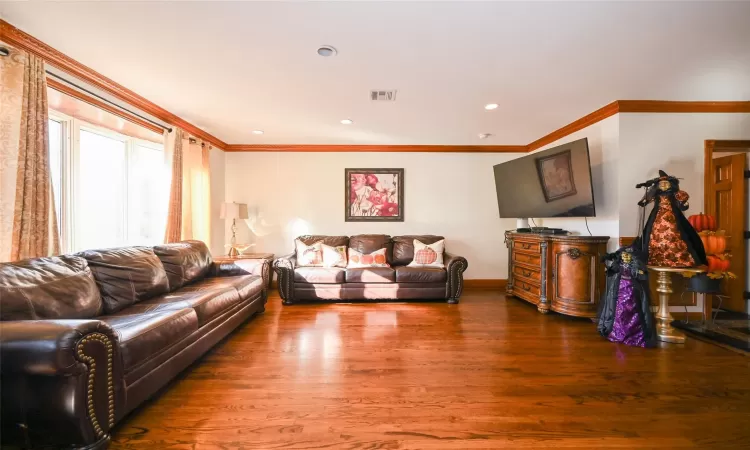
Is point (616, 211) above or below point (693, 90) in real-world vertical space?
below

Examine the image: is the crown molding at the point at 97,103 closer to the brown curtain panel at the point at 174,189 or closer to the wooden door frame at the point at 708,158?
the brown curtain panel at the point at 174,189

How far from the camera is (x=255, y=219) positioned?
4.86 m

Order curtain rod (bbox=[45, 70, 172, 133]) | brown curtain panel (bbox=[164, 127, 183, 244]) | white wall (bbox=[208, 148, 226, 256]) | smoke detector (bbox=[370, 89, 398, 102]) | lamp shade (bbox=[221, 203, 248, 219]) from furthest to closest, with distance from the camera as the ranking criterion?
white wall (bbox=[208, 148, 226, 256]), lamp shade (bbox=[221, 203, 248, 219]), brown curtain panel (bbox=[164, 127, 183, 244]), smoke detector (bbox=[370, 89, 398, 102]), curtain rod (bbox=[45, 70, 172, 133])

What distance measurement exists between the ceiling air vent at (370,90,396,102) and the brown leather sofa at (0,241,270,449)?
7.70 feet

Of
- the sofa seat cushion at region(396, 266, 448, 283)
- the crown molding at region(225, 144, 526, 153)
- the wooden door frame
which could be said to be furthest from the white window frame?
the wooden door frame

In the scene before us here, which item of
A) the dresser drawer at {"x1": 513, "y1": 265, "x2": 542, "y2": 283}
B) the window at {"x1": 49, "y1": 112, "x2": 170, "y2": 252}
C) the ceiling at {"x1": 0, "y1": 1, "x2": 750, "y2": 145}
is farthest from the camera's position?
the dresser drawer at {"x1": 513, "y1": 265, "x2": 542, "y2": 283}

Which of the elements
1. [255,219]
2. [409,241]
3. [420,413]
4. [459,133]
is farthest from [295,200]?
[420,413]

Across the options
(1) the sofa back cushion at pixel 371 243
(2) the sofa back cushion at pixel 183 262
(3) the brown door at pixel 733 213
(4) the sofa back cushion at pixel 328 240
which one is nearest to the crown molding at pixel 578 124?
(3) the brown door at pixel 733 213

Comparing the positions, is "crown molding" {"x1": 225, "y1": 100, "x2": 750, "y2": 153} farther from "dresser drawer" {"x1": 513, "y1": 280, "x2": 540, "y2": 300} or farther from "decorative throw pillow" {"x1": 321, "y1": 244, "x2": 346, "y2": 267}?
"dresser drawer" {"x1": 513, "y1": 280, "x2": 540, "y2": 300}

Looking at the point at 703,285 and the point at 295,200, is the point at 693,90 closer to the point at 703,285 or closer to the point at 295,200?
the point at 703,285

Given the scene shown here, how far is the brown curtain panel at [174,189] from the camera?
11.2 feet

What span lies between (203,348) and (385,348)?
1.45m

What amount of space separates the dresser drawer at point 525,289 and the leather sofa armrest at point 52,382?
401 cm

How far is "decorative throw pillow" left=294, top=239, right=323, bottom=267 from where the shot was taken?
4273 millimetres
